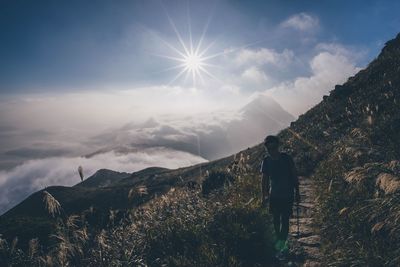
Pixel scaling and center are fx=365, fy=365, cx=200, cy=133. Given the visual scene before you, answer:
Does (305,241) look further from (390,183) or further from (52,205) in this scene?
(52,205)

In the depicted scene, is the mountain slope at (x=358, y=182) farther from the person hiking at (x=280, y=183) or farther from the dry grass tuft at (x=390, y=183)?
the person hiking at (x=280, y=183)

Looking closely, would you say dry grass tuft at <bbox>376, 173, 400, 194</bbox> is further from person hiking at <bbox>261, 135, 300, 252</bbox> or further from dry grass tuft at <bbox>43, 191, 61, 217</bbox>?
dry grass tuft at <bbox>43, 191, 61, 217</bbox>

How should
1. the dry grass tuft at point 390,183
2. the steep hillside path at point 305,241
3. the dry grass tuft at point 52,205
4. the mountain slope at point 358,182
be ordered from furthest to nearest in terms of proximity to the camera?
the steep hillside path at point 305,241
the dry grass tuft at point 52,205
the mountain slope at point 358,182
the dry grass tuft at point 390,183

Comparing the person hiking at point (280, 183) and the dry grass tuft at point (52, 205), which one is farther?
the person hiking at point (280, 183)

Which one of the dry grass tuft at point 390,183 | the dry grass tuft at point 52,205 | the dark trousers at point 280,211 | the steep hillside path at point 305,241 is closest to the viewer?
the dry grass tuft at point 390,183

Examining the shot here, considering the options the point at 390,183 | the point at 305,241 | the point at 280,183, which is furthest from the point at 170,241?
the point at 390,183

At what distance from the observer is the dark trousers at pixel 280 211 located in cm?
706

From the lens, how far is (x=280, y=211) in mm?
7191

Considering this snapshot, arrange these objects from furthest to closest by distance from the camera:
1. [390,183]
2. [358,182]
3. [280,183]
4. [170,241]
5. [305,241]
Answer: [305,241] → [280,183] → [170,241] → [358,182] → [390,183]

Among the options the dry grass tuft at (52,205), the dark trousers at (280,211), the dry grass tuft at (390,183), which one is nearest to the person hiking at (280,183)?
the dark trousers at (280,211)

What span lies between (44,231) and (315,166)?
13366 mm

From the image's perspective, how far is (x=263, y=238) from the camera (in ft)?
22.9

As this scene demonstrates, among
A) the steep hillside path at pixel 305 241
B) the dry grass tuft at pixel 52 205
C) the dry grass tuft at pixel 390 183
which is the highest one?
the dry grass tuft at pixel 52 205

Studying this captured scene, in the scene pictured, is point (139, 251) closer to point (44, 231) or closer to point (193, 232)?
point (193, 232)
